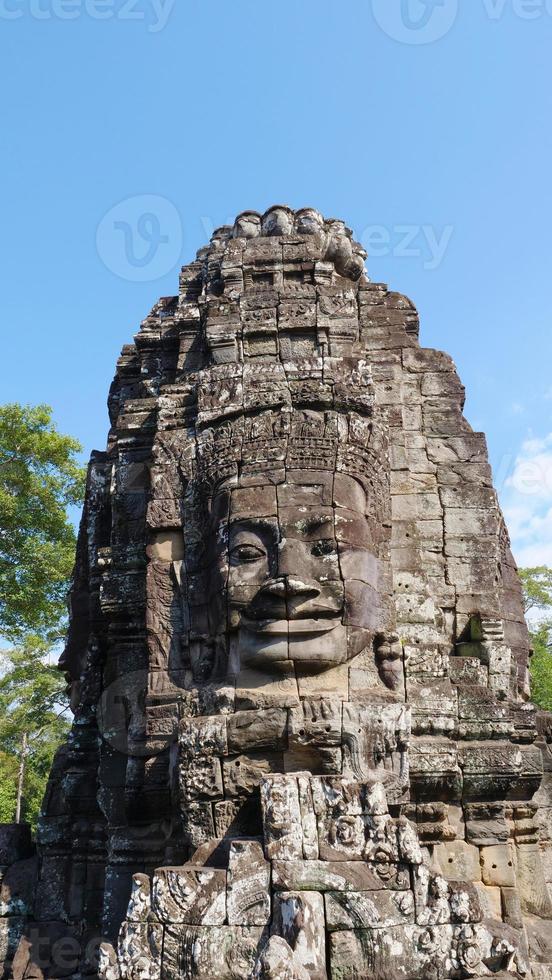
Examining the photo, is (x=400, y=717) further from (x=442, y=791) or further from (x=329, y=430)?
(x=329, y=430)

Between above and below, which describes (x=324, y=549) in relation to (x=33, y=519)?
below

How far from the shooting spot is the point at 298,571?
5.43 m

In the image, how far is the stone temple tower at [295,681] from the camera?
416cm

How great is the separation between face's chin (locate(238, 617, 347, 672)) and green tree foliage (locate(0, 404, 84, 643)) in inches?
413

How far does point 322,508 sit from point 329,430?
0.66 metres

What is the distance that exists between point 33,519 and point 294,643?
37.0 feet

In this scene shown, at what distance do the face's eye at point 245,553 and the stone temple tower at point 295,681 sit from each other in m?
0.02

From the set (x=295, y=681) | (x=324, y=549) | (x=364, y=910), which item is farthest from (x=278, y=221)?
(x=364, y=910)

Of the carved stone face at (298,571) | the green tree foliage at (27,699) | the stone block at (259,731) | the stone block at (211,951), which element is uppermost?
the green tree foliage at (27,699)

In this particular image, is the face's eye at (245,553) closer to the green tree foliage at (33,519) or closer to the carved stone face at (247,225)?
the carved stone face at (247,225)

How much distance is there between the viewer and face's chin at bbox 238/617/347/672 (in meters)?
5.29

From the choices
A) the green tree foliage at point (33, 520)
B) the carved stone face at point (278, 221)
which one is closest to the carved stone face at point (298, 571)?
the carved stone face at point (278, 221)

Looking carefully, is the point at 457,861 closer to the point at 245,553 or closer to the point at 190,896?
the point at 190,896

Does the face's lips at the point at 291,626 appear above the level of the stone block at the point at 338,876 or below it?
above
